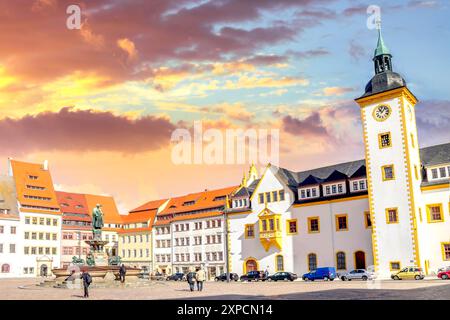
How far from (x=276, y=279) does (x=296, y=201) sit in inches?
432

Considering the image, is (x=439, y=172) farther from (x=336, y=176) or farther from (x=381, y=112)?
(x=336, y=176)

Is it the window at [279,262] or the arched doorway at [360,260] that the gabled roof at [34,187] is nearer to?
the window at [279,262]

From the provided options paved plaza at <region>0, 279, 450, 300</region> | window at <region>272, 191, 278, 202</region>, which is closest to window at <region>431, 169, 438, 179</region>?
paved plaza at <region>0, 279, 450, 300</region>

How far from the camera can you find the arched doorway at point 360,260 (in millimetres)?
51812

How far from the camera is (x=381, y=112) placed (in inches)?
2019

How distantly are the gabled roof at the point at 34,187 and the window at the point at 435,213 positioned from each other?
67710 millimetres

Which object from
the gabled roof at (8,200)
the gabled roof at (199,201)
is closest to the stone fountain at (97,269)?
the gabled roof at (199,201)

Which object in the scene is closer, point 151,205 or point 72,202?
point 151,205

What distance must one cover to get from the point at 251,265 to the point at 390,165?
2305 cm

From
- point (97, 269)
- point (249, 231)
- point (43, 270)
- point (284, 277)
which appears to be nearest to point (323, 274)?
point (284, 277)

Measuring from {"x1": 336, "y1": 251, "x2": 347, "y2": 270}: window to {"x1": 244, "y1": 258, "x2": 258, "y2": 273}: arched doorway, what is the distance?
11.7 metres

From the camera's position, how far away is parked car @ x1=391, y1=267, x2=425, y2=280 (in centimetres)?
4293
